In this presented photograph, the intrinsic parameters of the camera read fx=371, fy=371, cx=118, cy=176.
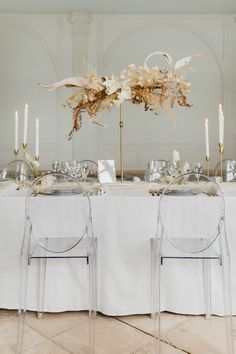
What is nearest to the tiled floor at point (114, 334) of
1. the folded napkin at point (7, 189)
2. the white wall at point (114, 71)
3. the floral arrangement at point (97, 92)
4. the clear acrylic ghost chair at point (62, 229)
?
the clear acrylic ghost chair at point (62, 229)

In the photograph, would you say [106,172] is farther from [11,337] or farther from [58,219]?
[11,337]

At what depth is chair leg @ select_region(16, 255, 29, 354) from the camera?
183 cm

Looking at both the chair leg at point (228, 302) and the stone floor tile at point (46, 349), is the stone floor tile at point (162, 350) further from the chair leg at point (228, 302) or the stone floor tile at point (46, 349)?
the stone floor tile at point (46, 349)

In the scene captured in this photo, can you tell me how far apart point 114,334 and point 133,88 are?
1434mm

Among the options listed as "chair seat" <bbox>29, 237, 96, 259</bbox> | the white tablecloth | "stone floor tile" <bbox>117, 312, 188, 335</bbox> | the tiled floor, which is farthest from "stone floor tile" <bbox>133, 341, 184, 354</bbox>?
"chair seat" <bbox>29, 237, 96, 259</bbox>

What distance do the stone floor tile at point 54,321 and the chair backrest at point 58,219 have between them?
51 centimetres

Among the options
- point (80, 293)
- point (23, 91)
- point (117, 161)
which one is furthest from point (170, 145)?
point (80, 293)

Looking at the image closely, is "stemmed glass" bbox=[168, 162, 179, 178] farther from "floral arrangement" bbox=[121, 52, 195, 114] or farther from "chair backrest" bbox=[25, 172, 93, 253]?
"chair backrest" bbox=[25, 172, 93, 253]

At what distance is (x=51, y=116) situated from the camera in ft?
18.6

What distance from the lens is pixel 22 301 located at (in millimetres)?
2088

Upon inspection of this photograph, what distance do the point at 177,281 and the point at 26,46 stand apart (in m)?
4.65

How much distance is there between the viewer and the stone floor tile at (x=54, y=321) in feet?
6.66

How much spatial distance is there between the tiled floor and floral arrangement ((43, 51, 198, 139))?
1.27m

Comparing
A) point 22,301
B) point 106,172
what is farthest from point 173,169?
point 22,301
